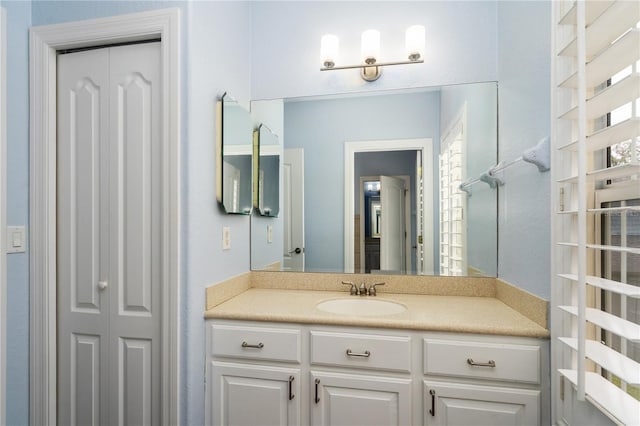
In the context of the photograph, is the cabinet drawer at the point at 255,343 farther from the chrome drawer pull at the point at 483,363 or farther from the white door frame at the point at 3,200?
the white door frame at the point at 3,200

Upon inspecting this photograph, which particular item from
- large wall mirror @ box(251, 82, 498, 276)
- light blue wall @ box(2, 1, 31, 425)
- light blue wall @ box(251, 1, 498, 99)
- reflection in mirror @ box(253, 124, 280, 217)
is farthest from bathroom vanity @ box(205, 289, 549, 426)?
light blue wall @ box(251, 1, 498, 99)

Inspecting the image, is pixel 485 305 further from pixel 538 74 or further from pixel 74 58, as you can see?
pixel 74 58

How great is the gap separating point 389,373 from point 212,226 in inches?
38.4

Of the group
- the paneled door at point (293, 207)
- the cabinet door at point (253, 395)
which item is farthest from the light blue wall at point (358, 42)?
the cabinet door at point (253, 395)

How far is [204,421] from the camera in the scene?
4.93 ft

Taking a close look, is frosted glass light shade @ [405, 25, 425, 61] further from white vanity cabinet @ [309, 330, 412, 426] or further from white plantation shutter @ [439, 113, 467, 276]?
white vanity cabinet @ [309, 330, 412, 426]

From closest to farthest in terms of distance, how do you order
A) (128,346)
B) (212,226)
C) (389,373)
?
1. (389,373)
2. (128,346)
3. (212,226)

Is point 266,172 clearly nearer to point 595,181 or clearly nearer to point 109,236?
point 109,236

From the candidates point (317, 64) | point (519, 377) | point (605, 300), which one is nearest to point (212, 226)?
point (317, 64)

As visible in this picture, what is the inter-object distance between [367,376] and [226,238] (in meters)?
0.90

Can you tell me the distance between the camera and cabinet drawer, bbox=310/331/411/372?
4.39 feet

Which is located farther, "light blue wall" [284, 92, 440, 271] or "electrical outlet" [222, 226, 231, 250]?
"light blue wall" [284, 92, 440, 271]

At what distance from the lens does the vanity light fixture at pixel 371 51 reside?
1788 millimetres

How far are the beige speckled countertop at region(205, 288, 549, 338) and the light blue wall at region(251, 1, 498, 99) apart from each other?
44.9 inches
